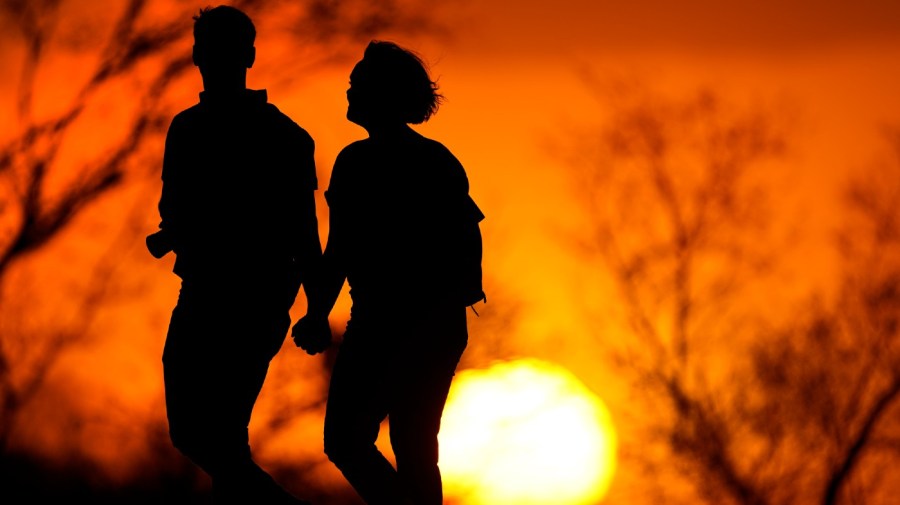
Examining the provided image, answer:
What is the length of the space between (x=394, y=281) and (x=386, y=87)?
2.32ft

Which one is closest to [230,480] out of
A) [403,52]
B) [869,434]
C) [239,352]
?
[239,352]

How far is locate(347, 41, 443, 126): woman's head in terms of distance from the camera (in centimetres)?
466

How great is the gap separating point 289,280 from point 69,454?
14.9 m

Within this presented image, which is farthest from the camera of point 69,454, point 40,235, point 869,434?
point 869,434

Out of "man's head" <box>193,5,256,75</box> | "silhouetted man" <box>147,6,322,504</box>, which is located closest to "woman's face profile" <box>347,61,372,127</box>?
"silhouetted man" <box>147,6,322,504</box>

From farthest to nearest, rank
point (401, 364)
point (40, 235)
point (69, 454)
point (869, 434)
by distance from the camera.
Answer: point (869, 434) → point (69, 454) → point (40, 235) → point (401, 364)

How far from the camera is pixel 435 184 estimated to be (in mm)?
4672

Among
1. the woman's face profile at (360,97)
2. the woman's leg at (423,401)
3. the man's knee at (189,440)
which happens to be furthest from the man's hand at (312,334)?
the woman's face profile at (360,97)

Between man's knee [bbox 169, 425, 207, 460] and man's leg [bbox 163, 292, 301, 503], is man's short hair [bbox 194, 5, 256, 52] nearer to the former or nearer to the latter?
man's leg [bbox 163, 292, 301, 503]

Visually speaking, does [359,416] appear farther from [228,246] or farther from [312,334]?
[228,246]

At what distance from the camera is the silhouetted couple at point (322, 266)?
4512mm

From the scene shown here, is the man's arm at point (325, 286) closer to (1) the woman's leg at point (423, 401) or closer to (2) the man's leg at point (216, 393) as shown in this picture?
(2) the man's leg at point (216, 393)

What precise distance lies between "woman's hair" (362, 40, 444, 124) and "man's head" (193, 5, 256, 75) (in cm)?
44

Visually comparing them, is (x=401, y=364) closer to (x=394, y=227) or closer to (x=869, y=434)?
(x=394, y=227)
